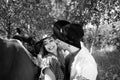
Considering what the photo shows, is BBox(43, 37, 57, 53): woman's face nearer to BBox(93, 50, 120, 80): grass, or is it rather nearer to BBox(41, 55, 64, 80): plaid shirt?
BBox(41, 55, 64, 80): plaid shirt

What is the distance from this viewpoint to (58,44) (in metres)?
1.92

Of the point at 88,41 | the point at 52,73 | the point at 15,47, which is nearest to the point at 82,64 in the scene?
the point at 52,73

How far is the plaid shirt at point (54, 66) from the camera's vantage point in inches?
72.1

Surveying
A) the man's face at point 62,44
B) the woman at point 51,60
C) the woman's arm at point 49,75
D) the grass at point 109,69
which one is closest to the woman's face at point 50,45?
the woman at point 51,60

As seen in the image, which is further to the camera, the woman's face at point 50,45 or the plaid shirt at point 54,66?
the woman's face at point 50,45

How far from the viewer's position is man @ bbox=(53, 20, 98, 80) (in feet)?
5.38

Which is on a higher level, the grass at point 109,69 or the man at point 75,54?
the man at point 75,54

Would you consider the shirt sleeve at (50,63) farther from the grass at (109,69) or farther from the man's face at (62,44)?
the grass at (109,69)

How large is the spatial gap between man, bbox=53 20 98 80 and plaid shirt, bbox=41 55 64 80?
71 mm

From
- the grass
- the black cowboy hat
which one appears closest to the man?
the black cowboy hat

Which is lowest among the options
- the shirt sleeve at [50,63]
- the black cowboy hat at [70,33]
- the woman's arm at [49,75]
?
the woman's arm at [49,75]

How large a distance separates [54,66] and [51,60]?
0.07 metres

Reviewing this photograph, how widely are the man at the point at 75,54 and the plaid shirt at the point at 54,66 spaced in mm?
71

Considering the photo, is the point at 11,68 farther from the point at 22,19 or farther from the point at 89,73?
the point at 22,19
